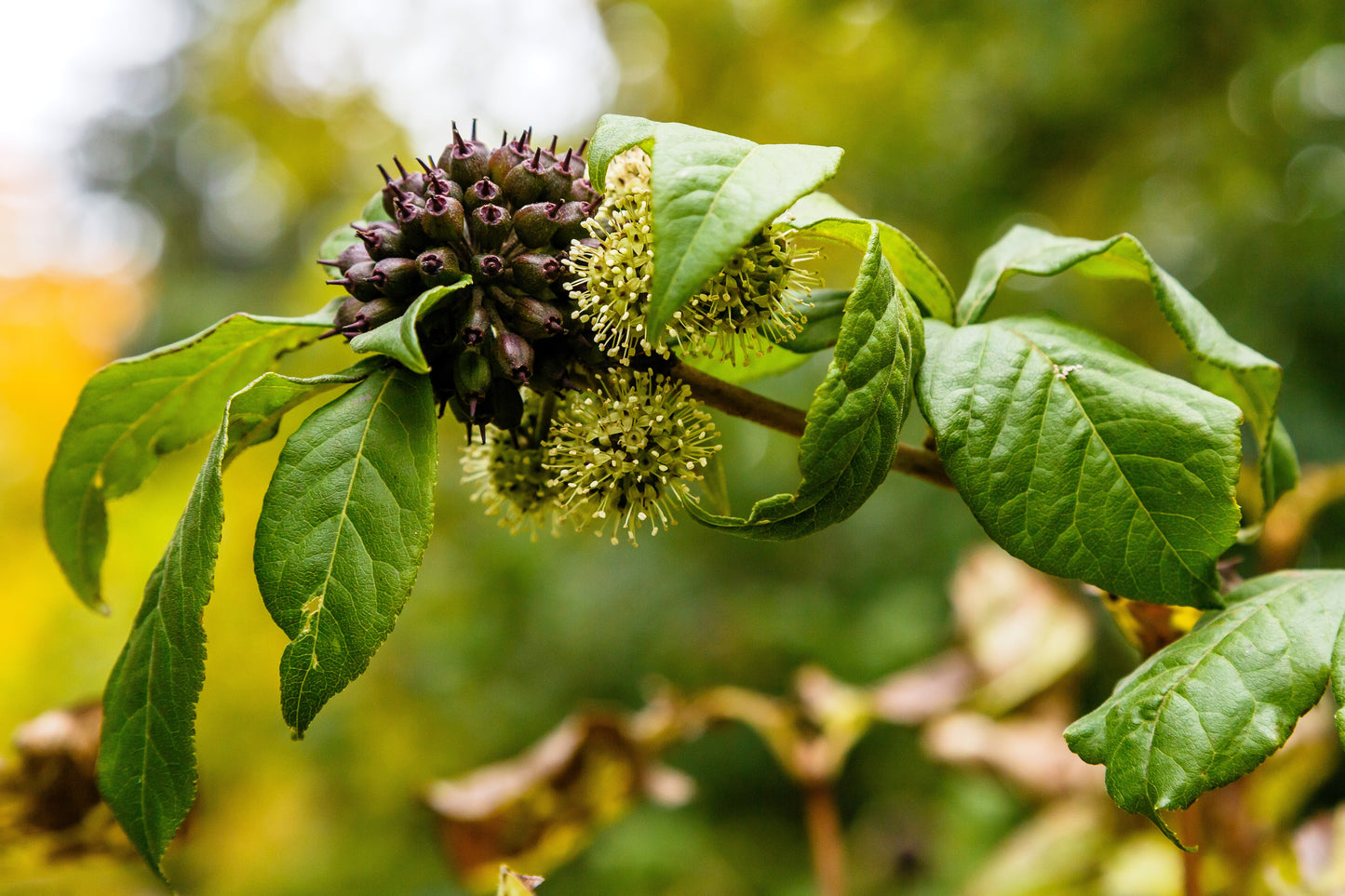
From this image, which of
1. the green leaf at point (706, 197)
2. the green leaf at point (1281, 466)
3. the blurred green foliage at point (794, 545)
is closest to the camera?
the green leaf at point (706, 197)

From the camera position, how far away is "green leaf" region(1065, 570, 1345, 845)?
20.4 inches

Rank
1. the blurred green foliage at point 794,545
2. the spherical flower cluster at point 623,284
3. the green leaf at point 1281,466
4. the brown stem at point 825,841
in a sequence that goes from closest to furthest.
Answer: the spherical flower cluster at point 623,284 → the green leaf at point 1281,466 → the brown stem at point 825,841 → the blurred green foliage at point 794,545

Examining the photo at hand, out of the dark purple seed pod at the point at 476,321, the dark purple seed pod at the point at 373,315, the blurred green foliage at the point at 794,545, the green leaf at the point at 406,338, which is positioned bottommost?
the blurred green foliage at the point at 794,545

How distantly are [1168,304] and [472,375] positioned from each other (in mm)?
473

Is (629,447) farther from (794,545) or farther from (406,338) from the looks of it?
(794,545)

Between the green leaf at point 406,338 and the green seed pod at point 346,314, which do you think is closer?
the green leaf at point 406,338

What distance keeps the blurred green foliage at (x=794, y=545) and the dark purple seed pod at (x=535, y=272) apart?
49.8 inches

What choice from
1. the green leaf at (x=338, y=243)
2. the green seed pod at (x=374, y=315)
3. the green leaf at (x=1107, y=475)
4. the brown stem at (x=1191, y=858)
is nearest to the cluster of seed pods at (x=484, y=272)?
the green seed pod at (x=374, y=315)

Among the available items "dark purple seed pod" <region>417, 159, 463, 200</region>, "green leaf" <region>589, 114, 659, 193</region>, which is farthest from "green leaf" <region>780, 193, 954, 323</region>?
"dark purple seed pod" <region>417, 159, 463, 200</region>

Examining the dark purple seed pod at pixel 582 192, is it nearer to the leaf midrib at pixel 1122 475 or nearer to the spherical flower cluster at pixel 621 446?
the spherical flower cluster at pixel 621 446

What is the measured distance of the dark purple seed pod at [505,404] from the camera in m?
0.63

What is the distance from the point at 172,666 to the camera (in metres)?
0.55

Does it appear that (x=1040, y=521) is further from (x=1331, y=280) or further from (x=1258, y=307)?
(x=1331, y=280)

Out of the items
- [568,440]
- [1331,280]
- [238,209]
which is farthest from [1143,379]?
[238,209]
